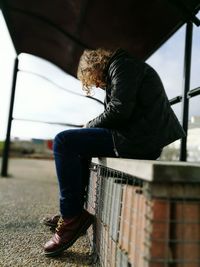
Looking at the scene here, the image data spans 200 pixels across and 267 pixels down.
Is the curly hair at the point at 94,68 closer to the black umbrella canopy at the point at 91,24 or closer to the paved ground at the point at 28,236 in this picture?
the black umbrella canopy at the point at 91,24

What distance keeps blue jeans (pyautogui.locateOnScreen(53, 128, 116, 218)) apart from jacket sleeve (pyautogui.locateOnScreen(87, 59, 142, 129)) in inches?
4.4

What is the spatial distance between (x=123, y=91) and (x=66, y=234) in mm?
817

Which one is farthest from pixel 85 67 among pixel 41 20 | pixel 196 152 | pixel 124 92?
pixel 41 20

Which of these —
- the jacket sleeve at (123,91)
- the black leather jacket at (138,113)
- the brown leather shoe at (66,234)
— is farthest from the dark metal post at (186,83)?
the brown leather shoe at (66,234)

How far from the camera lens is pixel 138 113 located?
1.76m

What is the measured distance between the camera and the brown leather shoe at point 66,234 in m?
1.84

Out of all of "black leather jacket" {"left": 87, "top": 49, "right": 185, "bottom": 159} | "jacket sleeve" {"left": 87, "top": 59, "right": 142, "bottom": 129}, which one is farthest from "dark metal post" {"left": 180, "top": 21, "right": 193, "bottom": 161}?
"jacket sleeve" {"left": 87, "top": 59, "right": 142, "bottom": 129}

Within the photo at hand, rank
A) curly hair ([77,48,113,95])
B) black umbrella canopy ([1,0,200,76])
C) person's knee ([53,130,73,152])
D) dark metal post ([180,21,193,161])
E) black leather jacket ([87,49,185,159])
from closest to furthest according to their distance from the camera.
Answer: black leather jacket ([87,49,185,159])
person's knee ([53,130,73,152])
curly hair ([77,48,113,95])
dark metal post ([180,21,193,161])
black umbrella canopy ([1,0,200,76])

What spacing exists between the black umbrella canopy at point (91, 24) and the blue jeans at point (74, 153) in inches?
42.9

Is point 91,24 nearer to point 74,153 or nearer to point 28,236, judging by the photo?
point 74,153

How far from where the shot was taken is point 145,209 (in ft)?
3.54

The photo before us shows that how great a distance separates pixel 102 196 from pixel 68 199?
202mm

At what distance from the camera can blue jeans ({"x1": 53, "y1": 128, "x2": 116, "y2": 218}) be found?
1.83 meters

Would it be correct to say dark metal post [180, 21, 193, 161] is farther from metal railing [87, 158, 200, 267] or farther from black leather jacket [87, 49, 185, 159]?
metal railing [87, 158, 200, 267]
